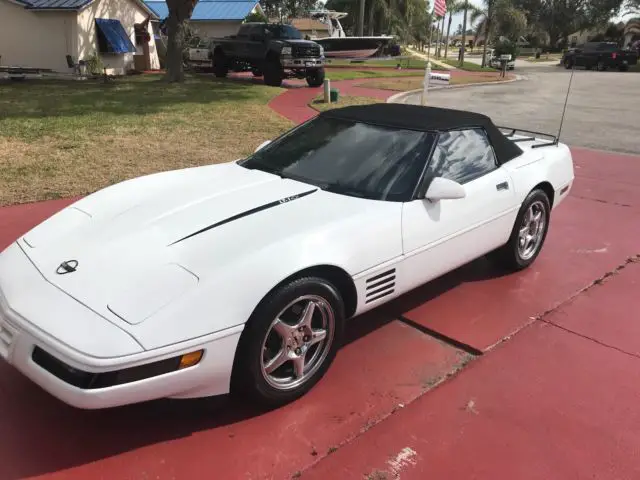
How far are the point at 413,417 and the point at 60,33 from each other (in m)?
20.0

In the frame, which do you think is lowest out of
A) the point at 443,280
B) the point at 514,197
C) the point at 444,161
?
the point at 443,280

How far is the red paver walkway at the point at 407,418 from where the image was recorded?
228cm

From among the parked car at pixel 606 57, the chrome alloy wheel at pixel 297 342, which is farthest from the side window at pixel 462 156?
the parked car at pixel 606 57

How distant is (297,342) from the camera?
2.62m

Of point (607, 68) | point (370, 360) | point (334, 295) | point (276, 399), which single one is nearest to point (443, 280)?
point (370, 360)

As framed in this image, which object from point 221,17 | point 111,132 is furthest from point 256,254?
point 221,17

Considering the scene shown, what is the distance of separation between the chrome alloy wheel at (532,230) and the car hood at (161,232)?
1.75 m

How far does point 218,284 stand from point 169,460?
2.55ft

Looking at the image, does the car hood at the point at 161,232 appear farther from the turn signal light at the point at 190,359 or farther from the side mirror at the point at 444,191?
the side mirror at the point at 444,191

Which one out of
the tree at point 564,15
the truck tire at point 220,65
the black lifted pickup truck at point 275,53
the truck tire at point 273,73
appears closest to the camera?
the black lifted pickup truck at point 275,53

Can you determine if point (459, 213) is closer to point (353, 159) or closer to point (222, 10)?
point (353, 159)

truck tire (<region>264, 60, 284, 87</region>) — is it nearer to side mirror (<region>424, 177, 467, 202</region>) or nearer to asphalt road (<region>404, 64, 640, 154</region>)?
asphalt road (<region>404, 64, 640, 154</region>)

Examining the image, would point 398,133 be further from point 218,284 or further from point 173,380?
point 173,380

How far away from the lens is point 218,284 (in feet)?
7.63
